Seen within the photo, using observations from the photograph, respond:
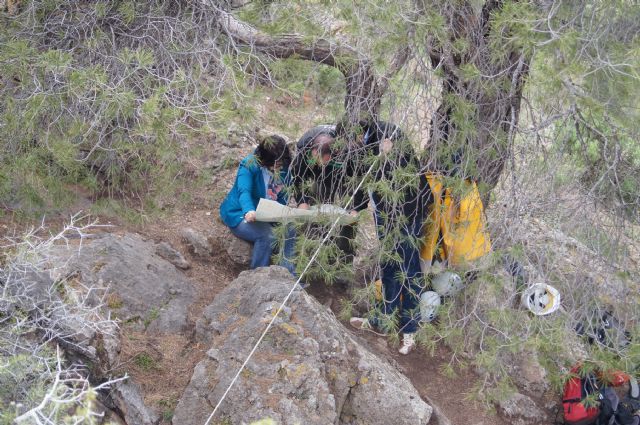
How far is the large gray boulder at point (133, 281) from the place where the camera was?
488 cm

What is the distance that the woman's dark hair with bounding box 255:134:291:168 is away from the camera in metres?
5.36

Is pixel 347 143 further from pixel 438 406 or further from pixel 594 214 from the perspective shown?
→ pixel 438 406

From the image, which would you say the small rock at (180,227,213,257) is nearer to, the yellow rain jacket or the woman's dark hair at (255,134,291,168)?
the woman's dark hair at (255,134,291,168)

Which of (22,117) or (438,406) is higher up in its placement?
(22,117)

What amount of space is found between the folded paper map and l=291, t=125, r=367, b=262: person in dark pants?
0.24ft

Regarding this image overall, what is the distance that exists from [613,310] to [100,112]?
3.44m

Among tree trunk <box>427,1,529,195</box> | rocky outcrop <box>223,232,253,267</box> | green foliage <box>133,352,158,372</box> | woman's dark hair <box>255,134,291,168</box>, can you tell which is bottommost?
rocky outcrop <box>223,232,253,267</box>

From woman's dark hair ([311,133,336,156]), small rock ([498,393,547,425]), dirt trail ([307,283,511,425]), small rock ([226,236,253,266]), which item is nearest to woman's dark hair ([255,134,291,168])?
woman's dark hair ([311,133,336,156])

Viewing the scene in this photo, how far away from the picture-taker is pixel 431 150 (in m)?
4.72

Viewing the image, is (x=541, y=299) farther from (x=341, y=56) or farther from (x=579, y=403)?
(x=341, y=56)

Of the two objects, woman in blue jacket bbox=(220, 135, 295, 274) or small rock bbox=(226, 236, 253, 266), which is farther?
small rock bbox=(226, 236, 253, 266)

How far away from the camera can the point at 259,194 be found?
18.7 feet

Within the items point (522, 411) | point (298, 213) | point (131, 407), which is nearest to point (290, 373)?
point (131, 407)

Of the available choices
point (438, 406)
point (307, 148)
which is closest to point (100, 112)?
point (307, 148)
